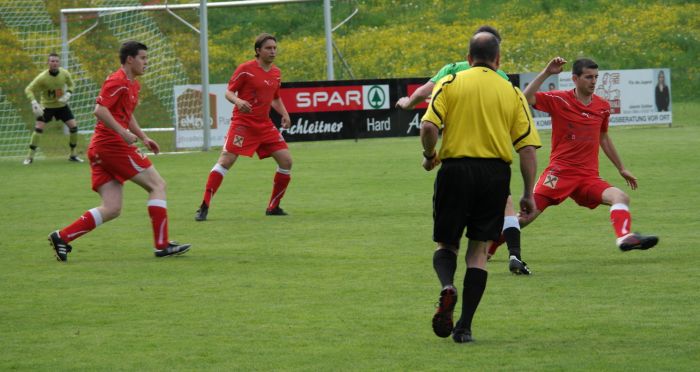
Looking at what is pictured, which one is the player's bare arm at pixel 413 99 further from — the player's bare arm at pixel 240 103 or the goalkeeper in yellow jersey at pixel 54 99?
the goalkeeper in yellow jersey at pixel 54 99

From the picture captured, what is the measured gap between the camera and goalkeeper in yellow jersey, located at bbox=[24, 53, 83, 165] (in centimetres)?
2341

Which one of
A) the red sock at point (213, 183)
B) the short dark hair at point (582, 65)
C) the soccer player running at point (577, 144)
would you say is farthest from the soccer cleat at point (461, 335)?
the red sock at point (213, 183)

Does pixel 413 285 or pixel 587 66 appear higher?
pixel 587 66

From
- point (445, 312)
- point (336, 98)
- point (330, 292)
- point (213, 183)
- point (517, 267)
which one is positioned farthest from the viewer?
point (336, 98)

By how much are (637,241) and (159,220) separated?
3.87 meters

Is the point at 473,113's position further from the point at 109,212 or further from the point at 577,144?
the point at 109,212

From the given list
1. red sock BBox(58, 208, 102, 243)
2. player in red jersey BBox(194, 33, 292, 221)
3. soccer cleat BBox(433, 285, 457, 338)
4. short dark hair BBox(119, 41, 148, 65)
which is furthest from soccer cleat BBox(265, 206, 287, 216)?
soccer cleat BBox(433, 285, 457, 338)

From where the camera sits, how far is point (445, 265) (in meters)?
6.96

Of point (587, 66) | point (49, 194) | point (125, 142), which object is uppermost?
point (587, 66)

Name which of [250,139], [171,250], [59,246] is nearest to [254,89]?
[250,139]

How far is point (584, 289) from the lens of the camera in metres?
8.48

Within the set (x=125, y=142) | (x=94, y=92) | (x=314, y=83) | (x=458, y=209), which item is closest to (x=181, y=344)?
(x=458, y=209)

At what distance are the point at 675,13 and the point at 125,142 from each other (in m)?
33.0

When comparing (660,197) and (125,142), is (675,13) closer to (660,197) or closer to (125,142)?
(660,197)
